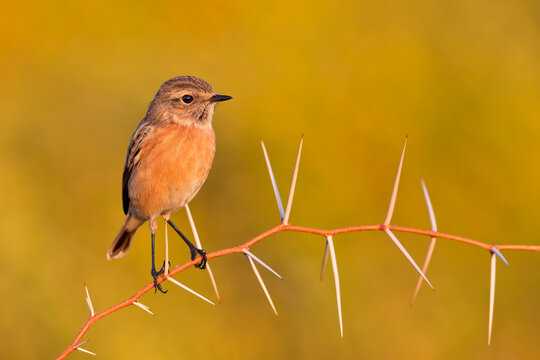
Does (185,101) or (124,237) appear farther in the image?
(124,237)

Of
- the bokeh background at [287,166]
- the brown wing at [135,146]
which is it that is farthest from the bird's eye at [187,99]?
the bokeh background at [287,166]

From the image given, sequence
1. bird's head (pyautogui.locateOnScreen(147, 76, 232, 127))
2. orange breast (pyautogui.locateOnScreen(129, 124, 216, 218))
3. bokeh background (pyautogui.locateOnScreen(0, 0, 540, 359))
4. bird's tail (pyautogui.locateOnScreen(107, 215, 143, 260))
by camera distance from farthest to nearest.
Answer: bokeh background (pyautogui.locateOnScreen(0, 0, 540, 359)), bird's tail (pyautogui.locateOnScreen(107, 215, 143, 260)), bird's head (pyautogui.locateOnScreen(147, 76, 232, 127)), orange breast (pyautogui.locateOnScreen(129, 124, 216, 218))

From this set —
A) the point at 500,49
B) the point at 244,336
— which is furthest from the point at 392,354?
the point at 500,49

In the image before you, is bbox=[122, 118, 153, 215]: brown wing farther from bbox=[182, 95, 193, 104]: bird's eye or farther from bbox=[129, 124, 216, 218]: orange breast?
bbox=[182, 95, 193, 104]: bird's eye

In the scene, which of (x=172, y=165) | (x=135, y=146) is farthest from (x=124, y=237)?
(x=172, y=165)

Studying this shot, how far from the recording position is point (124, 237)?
643 centimetres

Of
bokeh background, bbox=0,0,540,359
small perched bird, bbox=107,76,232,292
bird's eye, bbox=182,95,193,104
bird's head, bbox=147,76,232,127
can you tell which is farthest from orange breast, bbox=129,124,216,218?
bokeh background, bbox=0,0,540,359

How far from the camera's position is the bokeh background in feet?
27.8

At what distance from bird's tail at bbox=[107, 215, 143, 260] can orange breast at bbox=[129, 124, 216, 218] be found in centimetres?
98

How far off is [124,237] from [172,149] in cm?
171

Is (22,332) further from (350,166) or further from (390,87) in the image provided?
(390,87)

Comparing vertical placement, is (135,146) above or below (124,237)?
above

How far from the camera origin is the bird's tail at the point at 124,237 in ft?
20.3

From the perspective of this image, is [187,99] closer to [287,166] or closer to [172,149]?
[172,149]
